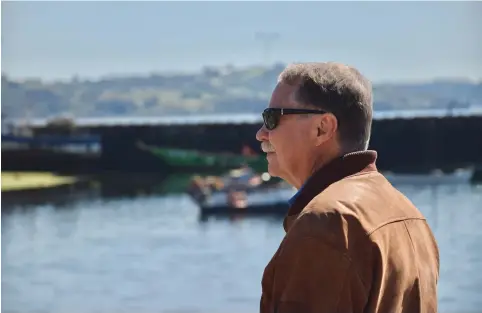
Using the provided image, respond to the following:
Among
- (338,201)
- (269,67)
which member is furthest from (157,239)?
(338,201)

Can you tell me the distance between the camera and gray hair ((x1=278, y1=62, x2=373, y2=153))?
91 cm

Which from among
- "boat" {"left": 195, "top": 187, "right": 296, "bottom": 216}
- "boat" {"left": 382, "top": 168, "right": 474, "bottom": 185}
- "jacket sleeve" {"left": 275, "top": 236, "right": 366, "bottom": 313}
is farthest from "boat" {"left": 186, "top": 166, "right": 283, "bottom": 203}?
"jacket sleeve" {"left": 275, "top": 236, "right": 366, "bottom": 313}

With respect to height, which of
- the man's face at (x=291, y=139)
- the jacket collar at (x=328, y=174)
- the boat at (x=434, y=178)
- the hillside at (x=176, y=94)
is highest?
the man's face at (x=291, y=139)

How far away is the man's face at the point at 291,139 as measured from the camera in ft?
3.04

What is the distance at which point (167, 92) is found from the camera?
13.3m

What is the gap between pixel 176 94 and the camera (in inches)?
525

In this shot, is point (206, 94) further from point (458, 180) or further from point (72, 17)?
point (458, 180)

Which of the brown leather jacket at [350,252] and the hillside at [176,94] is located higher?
the brown leather jacket at [350,252]

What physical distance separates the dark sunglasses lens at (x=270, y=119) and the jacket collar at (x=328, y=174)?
2.7 inches

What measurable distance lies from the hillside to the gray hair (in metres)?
11.3

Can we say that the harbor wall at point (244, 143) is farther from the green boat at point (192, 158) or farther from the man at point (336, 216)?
the man at point (336, 216)

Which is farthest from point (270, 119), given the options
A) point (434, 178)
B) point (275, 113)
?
point (434, 178)

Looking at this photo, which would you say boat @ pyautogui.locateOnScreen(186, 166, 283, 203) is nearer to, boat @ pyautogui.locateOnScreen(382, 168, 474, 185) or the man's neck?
boat @ pyautogui.locateOnScreen(382, 168, 474, 185)

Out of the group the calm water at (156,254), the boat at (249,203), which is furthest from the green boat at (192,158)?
the boat at (249,203)
